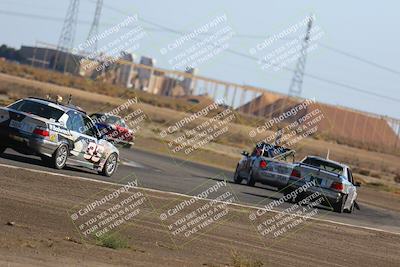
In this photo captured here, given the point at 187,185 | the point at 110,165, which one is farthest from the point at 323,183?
the point at 110,165

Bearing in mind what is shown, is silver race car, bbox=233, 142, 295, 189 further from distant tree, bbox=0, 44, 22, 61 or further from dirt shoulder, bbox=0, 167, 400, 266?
distant tree, bbox=0, 44, 22, 61

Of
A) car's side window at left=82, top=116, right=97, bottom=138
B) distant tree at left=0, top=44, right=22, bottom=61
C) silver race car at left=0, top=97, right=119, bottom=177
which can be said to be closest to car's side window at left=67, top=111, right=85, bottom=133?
silver race car at left=0, top=97, right=119, bottom=177

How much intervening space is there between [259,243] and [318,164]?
10341mm

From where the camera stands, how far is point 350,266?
1473 centimetres

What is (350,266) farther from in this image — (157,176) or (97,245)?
(157,176)

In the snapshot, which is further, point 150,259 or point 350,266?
point 350,266

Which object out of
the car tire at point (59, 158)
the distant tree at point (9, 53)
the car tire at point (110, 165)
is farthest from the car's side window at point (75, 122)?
the distant tree at point (9, 53)

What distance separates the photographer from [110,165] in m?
22.5

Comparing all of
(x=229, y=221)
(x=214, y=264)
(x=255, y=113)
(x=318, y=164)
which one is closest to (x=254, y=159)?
(x=318, y=164)

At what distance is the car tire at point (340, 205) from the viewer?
2447 centimetres

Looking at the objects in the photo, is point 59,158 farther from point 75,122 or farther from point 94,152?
point 94,152

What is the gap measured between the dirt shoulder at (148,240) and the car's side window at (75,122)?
1.56 metres

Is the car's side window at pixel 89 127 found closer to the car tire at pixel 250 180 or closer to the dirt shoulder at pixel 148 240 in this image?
the dirt shoulder at pixel 148 240

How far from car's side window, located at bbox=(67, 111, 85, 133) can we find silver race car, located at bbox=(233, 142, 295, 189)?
6918 mm
